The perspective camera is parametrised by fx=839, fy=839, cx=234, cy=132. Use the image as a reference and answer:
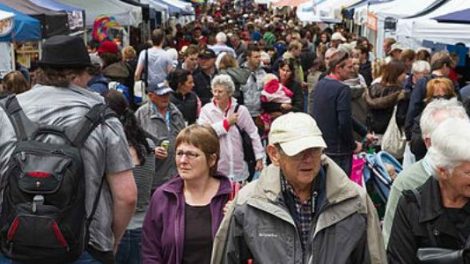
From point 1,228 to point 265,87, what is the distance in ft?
20.4

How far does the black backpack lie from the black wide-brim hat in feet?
0.99

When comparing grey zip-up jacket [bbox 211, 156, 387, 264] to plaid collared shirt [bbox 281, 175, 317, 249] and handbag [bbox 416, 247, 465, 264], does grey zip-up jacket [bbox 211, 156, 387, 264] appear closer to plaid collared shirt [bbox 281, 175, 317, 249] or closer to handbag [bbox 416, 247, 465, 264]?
plaid collared shirt [bbox 281, 175, 317, 249]

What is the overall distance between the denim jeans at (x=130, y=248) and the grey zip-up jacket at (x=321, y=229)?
1.93 meters

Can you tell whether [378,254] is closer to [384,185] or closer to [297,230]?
[297,230]

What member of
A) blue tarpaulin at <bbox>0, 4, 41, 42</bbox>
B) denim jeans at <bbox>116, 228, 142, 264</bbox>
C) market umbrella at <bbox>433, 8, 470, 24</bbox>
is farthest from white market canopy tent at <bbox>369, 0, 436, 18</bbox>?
denim jeans at <bbox>116, 228, 142, 264</bbox>

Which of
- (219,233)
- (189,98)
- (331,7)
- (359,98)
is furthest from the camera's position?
(331,7)

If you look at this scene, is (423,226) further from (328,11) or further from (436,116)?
(328,11)

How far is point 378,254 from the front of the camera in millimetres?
3359

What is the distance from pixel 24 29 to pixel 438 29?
14.5ft

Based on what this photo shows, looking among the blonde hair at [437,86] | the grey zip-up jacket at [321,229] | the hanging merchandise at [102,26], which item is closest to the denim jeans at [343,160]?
the blonde hair at [437,86]

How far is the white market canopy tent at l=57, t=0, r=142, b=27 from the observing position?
14.6m

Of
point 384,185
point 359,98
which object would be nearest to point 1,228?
point 384,185

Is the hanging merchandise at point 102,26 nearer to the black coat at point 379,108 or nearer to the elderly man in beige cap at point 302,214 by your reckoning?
the black coat at point 379,108

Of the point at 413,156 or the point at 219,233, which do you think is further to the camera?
the point at 413,156
